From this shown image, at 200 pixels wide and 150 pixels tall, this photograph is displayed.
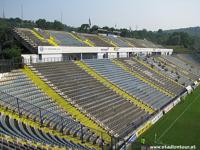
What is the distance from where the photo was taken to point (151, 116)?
1220 inches

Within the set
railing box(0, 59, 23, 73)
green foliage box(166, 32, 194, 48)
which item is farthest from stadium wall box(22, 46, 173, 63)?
green foliage box(166, 32, 194, 48)

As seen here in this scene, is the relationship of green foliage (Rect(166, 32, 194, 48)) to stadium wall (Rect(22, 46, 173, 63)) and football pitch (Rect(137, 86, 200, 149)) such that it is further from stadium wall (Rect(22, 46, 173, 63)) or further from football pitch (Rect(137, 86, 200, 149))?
football pitch (Rect(137, 86, 200, 149))

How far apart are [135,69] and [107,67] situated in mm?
8263

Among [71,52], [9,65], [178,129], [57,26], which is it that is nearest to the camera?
[9,65]

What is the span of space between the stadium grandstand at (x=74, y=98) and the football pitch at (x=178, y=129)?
0.88 metres

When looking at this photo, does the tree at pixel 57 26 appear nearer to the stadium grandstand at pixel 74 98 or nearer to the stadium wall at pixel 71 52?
the stadium wall at pixel 71 52

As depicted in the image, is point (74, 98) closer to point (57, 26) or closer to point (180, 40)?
point (57, 26)

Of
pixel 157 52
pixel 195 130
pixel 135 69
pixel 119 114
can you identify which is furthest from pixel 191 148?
pixel 157 52

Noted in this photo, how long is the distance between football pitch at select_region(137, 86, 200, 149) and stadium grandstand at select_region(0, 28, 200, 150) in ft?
2.90

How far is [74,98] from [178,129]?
963 centimetres

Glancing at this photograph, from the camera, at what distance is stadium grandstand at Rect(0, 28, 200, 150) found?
59.7 ft

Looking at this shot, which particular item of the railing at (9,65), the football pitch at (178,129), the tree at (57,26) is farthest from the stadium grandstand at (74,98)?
the tree at (57,26)

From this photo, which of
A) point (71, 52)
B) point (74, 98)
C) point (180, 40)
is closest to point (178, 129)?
point (74, 98)

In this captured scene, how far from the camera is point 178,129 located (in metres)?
28.4
